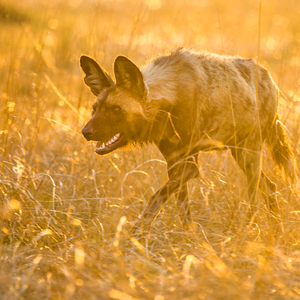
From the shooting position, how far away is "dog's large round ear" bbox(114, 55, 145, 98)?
3082 mm

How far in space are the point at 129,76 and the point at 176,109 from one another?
1.40 ft

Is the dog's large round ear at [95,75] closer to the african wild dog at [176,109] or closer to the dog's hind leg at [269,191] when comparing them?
the african wild dog at [176,109]

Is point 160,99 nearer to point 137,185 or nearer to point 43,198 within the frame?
point 137,185

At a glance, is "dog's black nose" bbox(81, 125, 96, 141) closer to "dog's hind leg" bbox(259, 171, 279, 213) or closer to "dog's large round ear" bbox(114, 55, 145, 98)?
"dog's large round ear" bbox(114, 55, 145, 98)

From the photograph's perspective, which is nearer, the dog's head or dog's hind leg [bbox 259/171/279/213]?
the dog's head

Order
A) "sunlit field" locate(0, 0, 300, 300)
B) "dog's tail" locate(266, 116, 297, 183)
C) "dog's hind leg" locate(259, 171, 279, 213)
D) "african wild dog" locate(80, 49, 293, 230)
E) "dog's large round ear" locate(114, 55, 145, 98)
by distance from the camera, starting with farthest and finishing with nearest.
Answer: "dog's tail" locate(266, 116, 297, 183)
"dog's hind leg" locate(259, 171, 279, 213)
"african wild dog" locate(80, 49, 293, 230)
"dog's large round ear" locate(114, 55, 145, 98)
"sunlit field" locate(0, 0, 300, 300)

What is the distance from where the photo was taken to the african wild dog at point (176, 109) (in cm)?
320

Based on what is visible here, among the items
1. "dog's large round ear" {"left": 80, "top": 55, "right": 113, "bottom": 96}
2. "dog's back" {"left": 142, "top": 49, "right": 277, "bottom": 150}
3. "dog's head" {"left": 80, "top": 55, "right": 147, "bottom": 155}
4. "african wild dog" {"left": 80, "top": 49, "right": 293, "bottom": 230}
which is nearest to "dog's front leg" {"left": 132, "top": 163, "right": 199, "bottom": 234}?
"african wild dog" {"left": 80, "top": 49, "right": 293, "bottom": 230}

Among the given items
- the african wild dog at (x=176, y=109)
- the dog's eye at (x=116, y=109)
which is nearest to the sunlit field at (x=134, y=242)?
the african wild dog at (x=176, y=109)

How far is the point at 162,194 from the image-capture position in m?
3.24

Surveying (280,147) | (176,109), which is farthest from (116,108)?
(280,147)

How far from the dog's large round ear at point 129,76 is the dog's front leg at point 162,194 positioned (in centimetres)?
64

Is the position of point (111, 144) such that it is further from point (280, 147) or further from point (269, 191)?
point (280, 147)

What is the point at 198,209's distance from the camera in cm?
365
